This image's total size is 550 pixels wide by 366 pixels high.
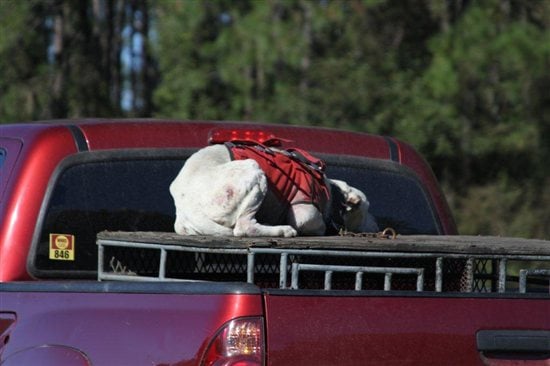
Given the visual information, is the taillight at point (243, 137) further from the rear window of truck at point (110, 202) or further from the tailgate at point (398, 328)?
the tailgate at point (398, 328)

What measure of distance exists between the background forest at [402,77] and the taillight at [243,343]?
943cm

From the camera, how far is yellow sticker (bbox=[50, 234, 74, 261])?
14.2ft

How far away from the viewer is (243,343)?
3.25 m

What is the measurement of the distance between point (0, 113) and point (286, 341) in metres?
13.1

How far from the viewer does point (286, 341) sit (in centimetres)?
326

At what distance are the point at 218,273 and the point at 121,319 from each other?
1064 millimetres

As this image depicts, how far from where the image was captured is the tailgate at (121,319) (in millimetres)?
3301

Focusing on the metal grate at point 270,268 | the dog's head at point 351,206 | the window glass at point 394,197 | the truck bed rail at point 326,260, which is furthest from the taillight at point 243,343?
the window glass at point 394,197

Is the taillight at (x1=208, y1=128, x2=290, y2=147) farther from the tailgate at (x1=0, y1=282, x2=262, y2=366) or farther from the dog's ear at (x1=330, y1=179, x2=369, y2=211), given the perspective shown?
the tailgate at (x1=0, y1=282, x2=262, y2=366)

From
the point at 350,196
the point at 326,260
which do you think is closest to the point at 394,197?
the point at 350,196

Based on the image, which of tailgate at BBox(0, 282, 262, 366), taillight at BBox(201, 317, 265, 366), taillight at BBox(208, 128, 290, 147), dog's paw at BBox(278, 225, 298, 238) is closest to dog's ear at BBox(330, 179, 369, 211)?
taillight at BBox(208, 128, 290, 147)

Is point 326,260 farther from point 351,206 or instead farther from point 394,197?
point 394,197

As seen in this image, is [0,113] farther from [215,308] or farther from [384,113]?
[215,308]

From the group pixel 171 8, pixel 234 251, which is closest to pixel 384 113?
pixel 171 8
